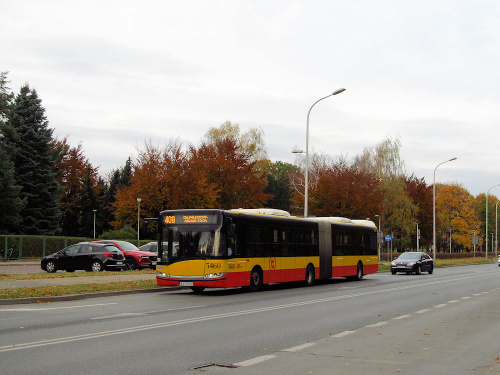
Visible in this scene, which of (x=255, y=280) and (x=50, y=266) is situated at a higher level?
(x=50, y=266)

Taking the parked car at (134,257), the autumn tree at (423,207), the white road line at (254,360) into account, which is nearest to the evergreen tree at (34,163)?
the parked car at (134,257)

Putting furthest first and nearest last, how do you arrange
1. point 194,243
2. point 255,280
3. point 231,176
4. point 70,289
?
point 231,176, point 255,280, point 194,243, point 70,289

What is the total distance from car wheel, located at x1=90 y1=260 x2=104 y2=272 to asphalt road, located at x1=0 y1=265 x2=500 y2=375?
36.8 ft

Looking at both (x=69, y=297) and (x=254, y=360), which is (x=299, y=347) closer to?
(x=254, y=360)

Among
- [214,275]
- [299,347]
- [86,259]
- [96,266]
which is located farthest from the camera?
[86,259]

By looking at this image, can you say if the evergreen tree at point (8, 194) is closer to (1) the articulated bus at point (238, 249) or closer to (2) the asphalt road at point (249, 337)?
(1) the articulated bus at point (238, 249)

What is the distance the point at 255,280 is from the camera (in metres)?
22.0

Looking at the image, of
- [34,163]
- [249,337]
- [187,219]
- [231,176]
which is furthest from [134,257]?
[231,176]

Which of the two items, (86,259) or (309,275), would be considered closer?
(309,275)

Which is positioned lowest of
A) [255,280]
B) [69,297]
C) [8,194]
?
[69,297]

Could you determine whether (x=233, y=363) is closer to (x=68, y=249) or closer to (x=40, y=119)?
(x=68, y=249)

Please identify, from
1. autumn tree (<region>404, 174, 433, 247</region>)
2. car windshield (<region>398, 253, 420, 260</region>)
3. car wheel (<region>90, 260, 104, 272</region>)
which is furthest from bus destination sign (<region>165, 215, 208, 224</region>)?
autumn tree (<region>404, 174, 433, 247</region>)

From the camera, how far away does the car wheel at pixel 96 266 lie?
2884cm

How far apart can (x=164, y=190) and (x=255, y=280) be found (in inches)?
1410
